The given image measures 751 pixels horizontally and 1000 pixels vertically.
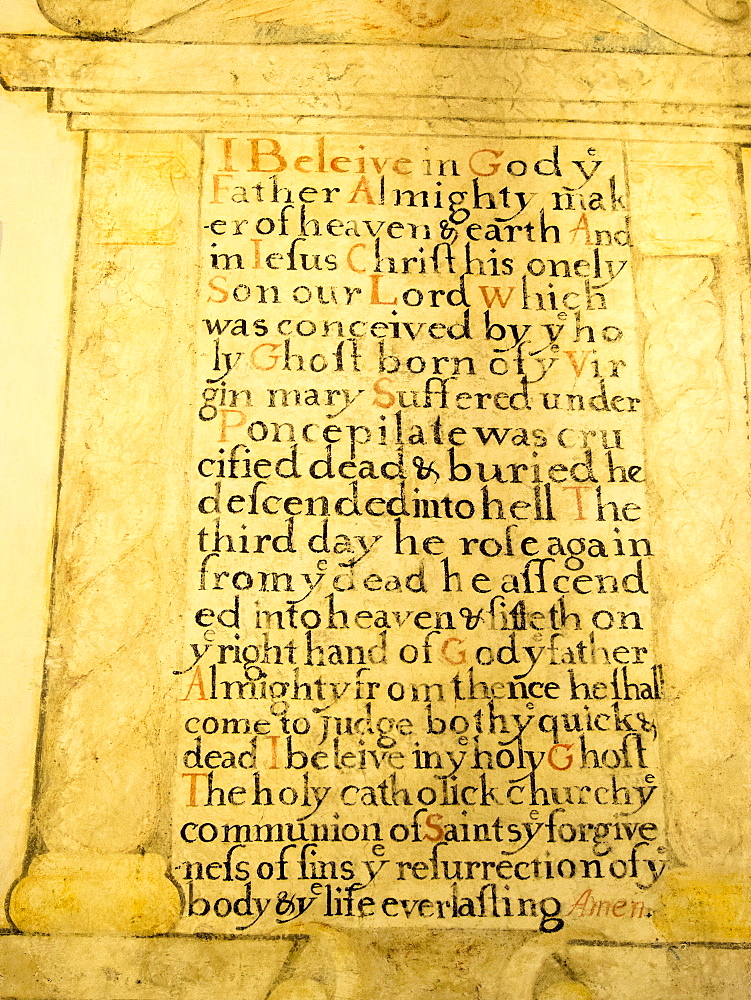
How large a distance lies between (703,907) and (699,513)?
1314mm

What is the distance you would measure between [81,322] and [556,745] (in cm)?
223

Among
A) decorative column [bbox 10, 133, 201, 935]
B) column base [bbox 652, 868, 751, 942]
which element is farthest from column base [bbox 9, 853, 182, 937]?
column base [bbox 652, 868, 751, 942]

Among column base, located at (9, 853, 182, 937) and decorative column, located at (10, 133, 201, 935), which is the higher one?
decorative column, located at (10, 133, 201, 935)

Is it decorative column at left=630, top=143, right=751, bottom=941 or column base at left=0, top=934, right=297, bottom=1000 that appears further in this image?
decorative column at left=630, top=143, right=751, bottom=941

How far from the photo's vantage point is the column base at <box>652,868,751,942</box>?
337cm

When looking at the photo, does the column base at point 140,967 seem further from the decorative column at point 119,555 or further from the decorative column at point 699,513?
the decorative column at point 699,513

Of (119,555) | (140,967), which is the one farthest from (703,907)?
(119,555)

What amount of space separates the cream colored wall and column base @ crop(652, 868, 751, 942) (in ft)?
6.84

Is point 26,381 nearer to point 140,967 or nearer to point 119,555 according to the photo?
point 119,555

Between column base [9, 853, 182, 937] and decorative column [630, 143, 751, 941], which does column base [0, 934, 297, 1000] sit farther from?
decorative column [630, 143, 751, 941]

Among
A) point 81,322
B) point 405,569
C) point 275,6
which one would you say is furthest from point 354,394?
point 275,6

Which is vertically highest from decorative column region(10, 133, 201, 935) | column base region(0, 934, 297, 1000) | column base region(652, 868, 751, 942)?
decorative column region(10, 133, 201, 935)

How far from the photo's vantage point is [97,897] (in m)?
3.33

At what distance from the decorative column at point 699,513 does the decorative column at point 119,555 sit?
5.46 ft
